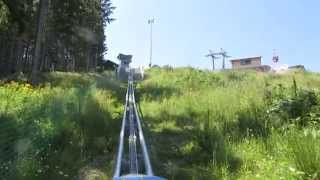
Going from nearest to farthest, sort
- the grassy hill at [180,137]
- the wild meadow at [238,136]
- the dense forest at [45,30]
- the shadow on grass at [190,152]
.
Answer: the wild meadow at [238,136] < the grassy hill at [180,137] < the shadow on grass at [190,152] < the dense forest at [45,30]

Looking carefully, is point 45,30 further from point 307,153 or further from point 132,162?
point 307,153

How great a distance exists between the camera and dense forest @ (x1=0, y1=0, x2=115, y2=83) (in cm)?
3478

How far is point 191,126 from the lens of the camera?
13.1 meters

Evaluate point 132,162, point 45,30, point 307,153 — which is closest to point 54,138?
point 132,162

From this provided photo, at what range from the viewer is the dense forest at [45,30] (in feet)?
114

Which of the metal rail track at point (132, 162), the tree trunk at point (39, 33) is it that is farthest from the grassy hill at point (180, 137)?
the tree trunk at point (39, 33)

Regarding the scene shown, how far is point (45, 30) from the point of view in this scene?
42188 millimetres

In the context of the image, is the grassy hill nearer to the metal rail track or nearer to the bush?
the bush

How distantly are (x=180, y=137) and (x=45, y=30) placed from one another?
105 ft

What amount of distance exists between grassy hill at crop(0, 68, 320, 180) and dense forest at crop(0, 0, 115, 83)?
17706 millimetres

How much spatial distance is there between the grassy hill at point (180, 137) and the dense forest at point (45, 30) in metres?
17.7

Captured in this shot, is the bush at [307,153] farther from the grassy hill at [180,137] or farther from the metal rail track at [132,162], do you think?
the metal rail track at [132,162]

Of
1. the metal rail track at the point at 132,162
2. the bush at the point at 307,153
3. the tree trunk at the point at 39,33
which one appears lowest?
the metal rail track at the point at 132,162

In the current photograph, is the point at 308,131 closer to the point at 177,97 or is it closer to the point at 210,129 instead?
the point at 210,129
